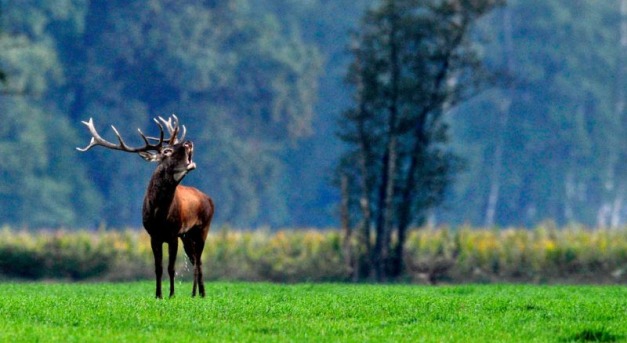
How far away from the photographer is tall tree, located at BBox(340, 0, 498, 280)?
3788 centimetres

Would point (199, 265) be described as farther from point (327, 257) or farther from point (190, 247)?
point (327, 257)

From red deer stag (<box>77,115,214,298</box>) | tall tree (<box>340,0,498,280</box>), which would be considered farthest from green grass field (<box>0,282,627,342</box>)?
tall tree (<box>340,0,498,280</box>)

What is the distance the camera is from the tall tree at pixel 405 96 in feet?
124

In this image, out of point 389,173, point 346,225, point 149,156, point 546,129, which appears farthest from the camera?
point 546,129

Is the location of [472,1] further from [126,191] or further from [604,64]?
[604,64]

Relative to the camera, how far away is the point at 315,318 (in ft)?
60.9

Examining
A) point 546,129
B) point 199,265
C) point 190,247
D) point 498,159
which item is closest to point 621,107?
point 546,129

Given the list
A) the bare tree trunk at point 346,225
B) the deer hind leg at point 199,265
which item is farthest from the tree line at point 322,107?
the deer hind leg at point 199,265

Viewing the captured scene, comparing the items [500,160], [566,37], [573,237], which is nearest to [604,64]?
[566,37]

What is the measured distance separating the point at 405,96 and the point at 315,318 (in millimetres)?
19877

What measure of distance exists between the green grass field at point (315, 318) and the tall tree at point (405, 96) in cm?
1580

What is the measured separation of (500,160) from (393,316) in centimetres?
6882

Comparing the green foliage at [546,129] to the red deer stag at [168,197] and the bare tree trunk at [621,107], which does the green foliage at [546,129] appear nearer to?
the bare tree trunk at [621,107]

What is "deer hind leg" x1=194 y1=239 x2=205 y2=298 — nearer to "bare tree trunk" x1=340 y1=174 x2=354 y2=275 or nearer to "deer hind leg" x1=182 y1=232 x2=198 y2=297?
"deer hind leg" x1=182 y1=232 x2=198 y2=297
